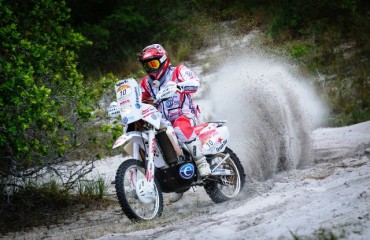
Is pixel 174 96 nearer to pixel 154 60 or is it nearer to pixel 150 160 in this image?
pixel 154 60

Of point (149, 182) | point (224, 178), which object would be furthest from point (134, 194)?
point (224, 178)

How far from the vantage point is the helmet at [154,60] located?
27.0ft

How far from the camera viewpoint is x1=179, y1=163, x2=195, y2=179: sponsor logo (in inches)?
312

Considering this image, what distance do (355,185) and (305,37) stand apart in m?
11.3

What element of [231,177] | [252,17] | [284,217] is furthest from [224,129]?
[252,17]

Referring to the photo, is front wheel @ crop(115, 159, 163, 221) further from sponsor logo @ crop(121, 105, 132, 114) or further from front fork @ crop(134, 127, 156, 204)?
sponsor logo @ crop(121, 105, 132, 114)

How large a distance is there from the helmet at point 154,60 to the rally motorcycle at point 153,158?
18.1 inches

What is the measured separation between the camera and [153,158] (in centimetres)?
752

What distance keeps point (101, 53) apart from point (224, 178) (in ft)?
35.5

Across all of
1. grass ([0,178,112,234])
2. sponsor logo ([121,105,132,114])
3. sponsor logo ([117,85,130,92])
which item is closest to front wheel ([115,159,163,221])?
sponsor logo ([121,105,132,114])

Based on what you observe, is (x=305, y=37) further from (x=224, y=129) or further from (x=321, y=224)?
(x=321, y=224)

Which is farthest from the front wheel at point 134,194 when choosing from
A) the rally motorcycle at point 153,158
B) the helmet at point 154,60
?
the helmet at point 154,60

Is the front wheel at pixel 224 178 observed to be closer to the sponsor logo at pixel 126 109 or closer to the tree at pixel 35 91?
the sponsor logo at pixel 126 109

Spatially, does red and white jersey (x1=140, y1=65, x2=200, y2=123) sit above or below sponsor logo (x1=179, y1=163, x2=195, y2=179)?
above
